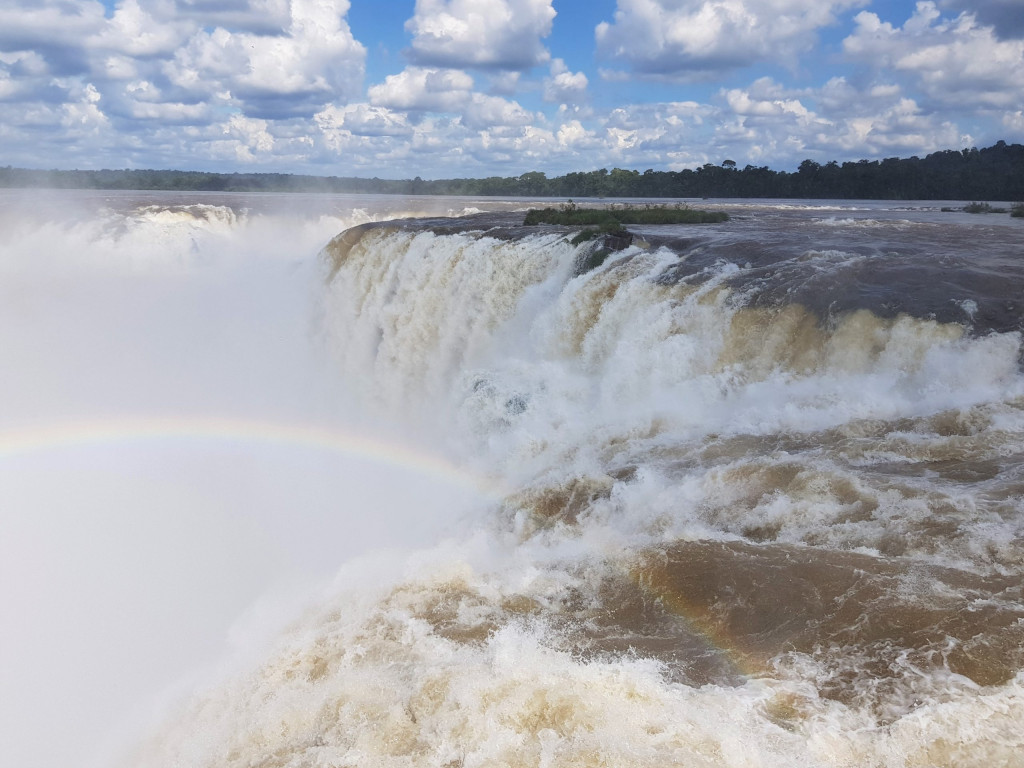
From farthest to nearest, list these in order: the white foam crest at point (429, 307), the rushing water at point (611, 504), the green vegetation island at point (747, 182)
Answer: the green vegetation island at point (747, 182) < the white foam crest at point (429, 307) < the rushing water at point (611, 504)

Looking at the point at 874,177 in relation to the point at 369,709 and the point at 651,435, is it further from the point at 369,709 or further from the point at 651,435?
the point at 369,709

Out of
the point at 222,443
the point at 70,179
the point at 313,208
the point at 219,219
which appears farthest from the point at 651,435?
the point at 70,179

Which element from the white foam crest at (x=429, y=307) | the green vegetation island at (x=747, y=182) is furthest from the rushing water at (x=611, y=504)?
the green vegetation island at (x=747, y=182)

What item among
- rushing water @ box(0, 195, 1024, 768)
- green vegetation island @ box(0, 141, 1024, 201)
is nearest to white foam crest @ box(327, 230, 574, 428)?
rushing water @ box(0, 195, 1024, 768)

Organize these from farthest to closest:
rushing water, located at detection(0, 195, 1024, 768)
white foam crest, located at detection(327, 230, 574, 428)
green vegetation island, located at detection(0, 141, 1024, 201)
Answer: green vegetation island, located at detection(0, 141, 1024, 201) → white foam crest, located at detection(327, 230, 574, 428) → rushing water, located at detection(0, 195, 1024, 768)

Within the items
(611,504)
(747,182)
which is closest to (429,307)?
(611,504)

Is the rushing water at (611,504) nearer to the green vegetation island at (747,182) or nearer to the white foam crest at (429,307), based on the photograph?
the white foam crest at (429,307)

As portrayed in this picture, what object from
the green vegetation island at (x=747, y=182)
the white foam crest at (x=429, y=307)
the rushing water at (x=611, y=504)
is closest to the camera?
the rushing water at (x=611, y=504)

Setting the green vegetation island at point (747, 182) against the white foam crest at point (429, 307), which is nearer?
the white foam crest at point (429, 307)

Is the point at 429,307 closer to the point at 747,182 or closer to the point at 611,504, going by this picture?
the point at 611,504

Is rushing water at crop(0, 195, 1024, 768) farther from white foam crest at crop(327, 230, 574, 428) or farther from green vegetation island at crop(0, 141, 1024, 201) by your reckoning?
green vegetation island at crop(0, 141, 1024, 201)
